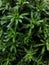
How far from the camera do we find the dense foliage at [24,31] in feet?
12.0

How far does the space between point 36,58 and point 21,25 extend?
0.62 metres

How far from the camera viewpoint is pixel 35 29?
12.3 feet

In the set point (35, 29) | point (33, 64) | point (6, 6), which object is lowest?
point (33, 64)

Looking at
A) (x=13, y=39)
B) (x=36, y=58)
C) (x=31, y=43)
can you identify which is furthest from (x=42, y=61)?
(x=13, y=39)

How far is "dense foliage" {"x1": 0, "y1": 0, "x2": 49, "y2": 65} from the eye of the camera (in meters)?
3.67

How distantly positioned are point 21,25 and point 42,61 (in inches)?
28.7

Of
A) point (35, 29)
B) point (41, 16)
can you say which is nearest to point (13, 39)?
point (35, 29)

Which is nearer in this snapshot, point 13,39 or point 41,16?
point 13,39

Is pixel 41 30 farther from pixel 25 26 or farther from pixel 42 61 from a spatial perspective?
pixel 42 61

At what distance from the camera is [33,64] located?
3.90 meters

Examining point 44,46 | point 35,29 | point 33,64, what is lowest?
point 33,64

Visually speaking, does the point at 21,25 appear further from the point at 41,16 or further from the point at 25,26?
the point at 41,16

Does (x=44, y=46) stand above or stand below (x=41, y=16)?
below

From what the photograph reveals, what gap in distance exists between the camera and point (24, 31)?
3.79m
